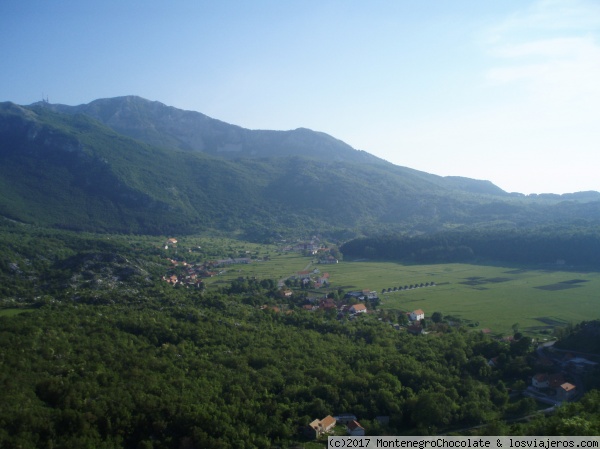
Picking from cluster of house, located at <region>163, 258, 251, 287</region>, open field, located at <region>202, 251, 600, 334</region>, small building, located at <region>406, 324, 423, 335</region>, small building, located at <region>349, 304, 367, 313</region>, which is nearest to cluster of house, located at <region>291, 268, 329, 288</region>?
open field, located at <region>202, 251, 600, 334</region>

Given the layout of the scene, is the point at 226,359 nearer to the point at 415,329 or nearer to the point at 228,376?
the point at 228,376

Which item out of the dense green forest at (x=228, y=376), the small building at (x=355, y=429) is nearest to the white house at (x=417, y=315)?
the dense green forest at (x=228, y=376)

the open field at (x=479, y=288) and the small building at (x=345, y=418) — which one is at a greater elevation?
the open field at (x=479, y=288)

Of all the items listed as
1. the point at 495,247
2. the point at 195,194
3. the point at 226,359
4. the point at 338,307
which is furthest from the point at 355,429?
the point at 195,194

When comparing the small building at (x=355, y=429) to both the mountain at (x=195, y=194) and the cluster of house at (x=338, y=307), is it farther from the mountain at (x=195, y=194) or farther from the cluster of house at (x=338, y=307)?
the mountain at (x=195, y=194)

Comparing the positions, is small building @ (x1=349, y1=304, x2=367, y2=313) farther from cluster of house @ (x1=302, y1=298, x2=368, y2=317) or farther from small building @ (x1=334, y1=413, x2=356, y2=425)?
small building @ (x1=334, y1=413, x2=356, y2=425)

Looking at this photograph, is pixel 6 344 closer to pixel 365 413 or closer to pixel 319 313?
pixel 365 413
